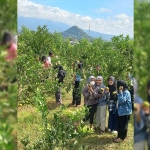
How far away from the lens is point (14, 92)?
1.59 m

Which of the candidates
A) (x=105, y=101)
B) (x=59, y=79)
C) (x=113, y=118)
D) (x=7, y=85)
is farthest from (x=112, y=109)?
(x=7, y=85)

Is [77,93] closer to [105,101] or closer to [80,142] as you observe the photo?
[105,101]

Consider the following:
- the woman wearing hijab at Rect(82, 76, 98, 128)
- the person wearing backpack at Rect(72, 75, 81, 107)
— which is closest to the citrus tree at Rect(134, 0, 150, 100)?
the woman wearing hijab at Rect(82, 76, 98, 128)

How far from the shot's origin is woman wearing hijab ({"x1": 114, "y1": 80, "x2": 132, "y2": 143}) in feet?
12.3

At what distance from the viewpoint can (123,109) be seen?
13.7 feet

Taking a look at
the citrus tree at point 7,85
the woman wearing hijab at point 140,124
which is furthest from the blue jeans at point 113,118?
the citrus tree at point 7,85

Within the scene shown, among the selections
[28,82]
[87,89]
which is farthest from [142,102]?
[28,82]

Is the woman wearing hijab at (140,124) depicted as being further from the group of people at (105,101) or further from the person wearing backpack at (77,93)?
the person wearing backpack at (77,93)

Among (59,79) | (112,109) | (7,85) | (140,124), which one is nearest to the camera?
(7,85)

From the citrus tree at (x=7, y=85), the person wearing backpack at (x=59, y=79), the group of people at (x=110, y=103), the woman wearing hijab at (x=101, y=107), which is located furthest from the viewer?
the person wearing backpack at (x=59, y=79)

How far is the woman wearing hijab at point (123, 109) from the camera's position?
3.76 metres

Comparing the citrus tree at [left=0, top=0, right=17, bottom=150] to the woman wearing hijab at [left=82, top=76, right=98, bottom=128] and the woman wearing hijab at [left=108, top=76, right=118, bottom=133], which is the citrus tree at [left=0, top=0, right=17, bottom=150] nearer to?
the woman wearing hijab at [left=82, top=76, right=98, bottom=128]

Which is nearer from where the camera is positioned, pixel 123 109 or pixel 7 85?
pixel 7 85

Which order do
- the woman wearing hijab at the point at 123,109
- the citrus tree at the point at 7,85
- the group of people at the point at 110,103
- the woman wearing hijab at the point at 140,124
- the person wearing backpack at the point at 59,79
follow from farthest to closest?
1. the person wearing backpack at the point at 59,79
2. the woman wearing hijab at the point at 123,109
3. the group of people at the point at 110,103
4. the woman wearing hijab at the point at 140,124
5. the citrus tree at the point at 7,85
